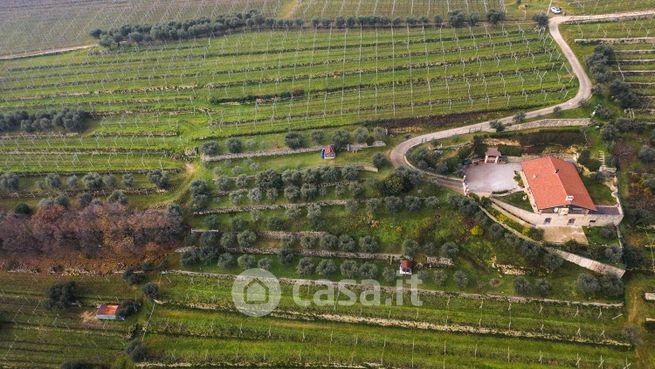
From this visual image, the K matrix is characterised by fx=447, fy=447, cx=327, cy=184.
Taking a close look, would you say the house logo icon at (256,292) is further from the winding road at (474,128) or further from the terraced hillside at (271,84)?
the terraced hillside at (271,84)

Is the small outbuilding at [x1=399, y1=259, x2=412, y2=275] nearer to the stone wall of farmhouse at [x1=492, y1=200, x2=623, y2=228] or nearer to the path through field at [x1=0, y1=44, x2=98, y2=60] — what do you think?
the stone wall of farmhouse at [x1=492, y1=200, x2=623, y2=228]

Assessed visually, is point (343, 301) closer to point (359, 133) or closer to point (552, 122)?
point (359, 133)

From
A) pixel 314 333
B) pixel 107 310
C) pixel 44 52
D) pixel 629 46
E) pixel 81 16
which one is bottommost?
pixel 314 333

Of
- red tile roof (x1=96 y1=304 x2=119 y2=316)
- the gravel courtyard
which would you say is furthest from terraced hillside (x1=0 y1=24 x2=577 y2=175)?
red tile roof (x1=96 y1=304 x2=119 y2=316)

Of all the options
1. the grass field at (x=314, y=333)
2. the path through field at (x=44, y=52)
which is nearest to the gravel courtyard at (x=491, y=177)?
the grass field at (x=314, y=333)

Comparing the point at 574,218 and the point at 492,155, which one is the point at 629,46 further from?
the point at 574,218

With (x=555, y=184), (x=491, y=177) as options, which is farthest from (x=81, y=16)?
(x=555, y=184)
